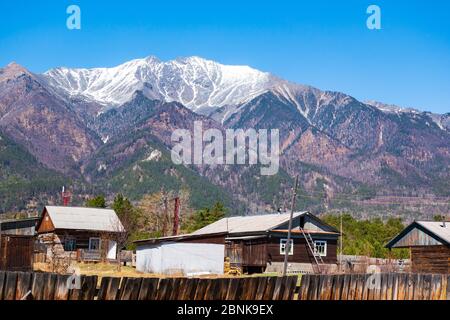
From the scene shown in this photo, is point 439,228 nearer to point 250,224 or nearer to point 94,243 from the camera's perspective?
point 250,224

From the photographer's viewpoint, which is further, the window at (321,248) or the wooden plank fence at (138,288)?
the window at (321,248)

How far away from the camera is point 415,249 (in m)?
59.0

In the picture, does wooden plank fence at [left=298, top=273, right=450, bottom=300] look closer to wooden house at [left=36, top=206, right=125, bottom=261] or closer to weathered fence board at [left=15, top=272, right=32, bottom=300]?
weathered fence board at [left=15, top=272, right=32, bottom=300]

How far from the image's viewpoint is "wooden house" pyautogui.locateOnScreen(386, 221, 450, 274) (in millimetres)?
55969

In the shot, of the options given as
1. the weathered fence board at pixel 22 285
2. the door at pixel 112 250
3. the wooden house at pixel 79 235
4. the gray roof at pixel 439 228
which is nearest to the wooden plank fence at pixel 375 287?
the weathered fence board at pixel 22 285

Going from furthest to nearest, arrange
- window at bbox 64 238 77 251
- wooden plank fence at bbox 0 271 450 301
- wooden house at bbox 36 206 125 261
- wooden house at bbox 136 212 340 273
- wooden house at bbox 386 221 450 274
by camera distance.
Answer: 1. window at bbox 64 238 77 251
2. wooden house at bbox 36 206 125 261
3. wooden house at bbox 136 212 340 273
4. wooden house at bbox 386 221 450 274
5. wooden plank fence at bbox 0 271 450 301

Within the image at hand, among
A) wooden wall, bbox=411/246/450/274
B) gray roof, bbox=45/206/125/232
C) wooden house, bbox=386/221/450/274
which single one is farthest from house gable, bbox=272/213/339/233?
gray roof, bbox=45/206/125/232

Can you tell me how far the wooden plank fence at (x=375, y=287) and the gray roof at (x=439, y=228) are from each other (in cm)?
3951

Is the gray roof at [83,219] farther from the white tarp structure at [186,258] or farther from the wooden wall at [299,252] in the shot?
the wooden wall at [299,252]

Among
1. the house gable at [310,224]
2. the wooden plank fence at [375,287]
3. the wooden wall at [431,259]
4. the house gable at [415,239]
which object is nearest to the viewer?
the wooden plank fence at [375,287]

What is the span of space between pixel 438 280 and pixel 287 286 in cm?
426

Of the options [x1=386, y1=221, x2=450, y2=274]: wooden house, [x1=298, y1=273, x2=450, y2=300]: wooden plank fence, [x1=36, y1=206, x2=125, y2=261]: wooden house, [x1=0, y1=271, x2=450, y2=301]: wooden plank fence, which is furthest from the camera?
[x1=36, y1=206, x2=125, y2=261]: wooden house

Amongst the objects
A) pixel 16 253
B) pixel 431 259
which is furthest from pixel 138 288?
pixel 431 259

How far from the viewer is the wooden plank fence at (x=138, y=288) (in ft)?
46.6
